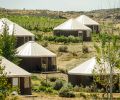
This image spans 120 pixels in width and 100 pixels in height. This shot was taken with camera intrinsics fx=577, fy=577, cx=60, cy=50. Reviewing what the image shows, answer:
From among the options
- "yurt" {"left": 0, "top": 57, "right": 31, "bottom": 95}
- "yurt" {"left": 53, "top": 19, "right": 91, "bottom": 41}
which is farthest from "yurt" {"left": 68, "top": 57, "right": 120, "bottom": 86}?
"yurt" {"left": 53, "top": 19, "right": 91, "bottom": 41}

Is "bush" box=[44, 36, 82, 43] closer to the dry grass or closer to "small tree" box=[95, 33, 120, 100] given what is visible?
the dry grass

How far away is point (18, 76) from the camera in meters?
45.6

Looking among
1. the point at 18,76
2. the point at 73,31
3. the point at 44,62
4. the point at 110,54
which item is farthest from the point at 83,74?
the point at 73,31

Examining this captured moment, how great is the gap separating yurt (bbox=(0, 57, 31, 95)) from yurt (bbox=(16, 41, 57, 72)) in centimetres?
1482

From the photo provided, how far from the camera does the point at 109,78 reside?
33781mm

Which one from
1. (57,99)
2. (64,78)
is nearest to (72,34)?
(64,78)

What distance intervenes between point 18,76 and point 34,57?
16.9 meters

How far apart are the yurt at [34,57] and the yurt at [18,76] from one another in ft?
48.6

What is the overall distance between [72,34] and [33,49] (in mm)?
22494

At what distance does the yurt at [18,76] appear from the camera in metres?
45.0

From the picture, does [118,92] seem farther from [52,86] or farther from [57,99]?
[57,99]

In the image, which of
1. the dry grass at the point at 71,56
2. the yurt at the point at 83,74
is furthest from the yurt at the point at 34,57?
the yurt at the point at 83,74

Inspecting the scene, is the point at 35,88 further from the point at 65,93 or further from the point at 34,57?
the point at 34,57

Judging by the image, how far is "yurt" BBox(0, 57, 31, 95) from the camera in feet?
148
